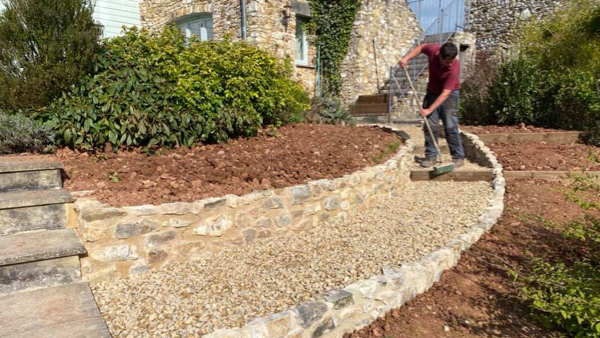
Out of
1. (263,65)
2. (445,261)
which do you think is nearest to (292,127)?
(263,65)

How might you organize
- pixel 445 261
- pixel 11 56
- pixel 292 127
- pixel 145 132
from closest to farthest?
pixel 445 261 < pixel 11 56 < pixel 145 132 < pixel 292 127

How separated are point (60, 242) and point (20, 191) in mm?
871

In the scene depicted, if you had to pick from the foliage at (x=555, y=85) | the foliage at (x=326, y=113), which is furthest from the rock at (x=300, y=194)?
the foliage at (x=555, y=85)

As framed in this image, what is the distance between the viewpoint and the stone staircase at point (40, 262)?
1.92 m

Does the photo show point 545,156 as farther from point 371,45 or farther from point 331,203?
point 371,45

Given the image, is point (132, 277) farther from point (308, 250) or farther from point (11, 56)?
point (11, 56)

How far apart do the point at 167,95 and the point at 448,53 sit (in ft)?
A: 11.8

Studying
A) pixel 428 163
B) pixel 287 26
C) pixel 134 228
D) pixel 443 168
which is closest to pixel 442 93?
pixel 443 168

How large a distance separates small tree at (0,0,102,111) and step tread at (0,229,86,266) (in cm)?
170

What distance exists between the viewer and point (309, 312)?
2.11 m

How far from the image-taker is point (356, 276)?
260 cm

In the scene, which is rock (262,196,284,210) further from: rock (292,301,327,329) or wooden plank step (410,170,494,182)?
wooden plank step (410,170,494,182)

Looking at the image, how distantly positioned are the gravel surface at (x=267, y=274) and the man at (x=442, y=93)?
165cm

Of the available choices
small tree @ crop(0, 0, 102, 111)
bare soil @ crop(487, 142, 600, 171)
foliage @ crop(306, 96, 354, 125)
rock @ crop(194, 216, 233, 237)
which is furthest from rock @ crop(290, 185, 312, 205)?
foliage @ crop(306, 96, 354, 125)
